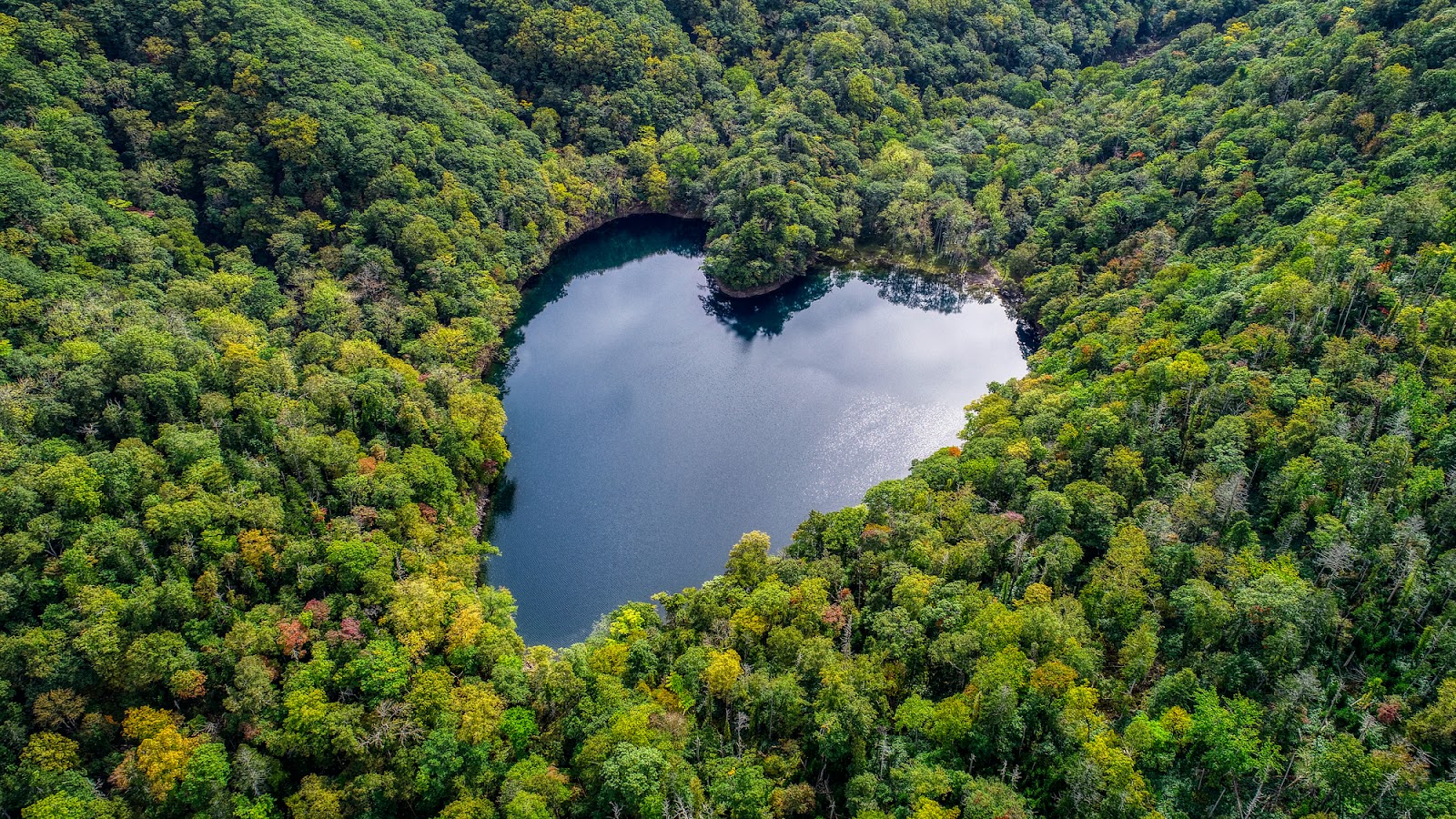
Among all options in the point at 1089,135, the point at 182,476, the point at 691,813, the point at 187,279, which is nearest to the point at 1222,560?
the point at 691,813

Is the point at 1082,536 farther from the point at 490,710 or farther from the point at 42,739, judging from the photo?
the point at 42,739

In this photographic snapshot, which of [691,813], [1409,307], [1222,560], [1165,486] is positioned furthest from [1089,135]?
[691,813]

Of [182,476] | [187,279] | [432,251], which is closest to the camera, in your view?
[182,476]

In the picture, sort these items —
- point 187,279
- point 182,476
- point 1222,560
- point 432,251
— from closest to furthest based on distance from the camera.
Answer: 1. point 1222,560
2. point 182,476
3. point 187,279
4. point 432,251

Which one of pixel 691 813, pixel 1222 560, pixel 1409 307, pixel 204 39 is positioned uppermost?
pixel 204 39

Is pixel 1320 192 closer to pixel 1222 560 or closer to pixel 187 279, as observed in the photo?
pixel 1222 560

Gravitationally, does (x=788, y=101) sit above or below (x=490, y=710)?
above

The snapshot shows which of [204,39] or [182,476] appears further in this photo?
[204,39]
